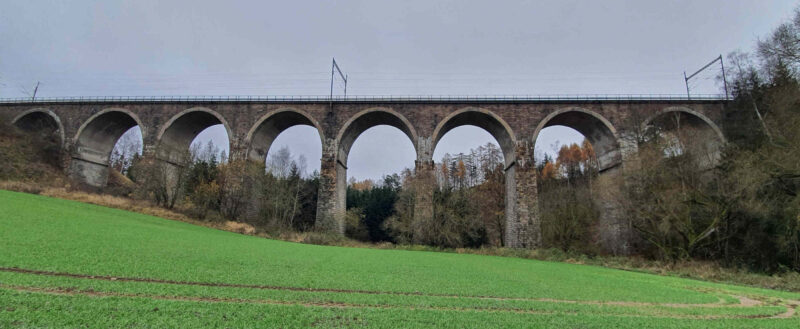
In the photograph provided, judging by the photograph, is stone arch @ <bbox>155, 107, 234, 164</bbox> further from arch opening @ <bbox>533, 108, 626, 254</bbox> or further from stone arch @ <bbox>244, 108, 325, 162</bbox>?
arch opening @ <bbox>533, 108, 626, 254</bbox>

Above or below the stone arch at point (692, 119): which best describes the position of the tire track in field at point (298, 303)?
below

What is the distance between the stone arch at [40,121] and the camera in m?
22.6

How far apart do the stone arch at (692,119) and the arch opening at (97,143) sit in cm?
3078

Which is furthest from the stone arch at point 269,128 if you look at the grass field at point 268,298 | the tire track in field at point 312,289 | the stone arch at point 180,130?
the tire track in field at point 312,289

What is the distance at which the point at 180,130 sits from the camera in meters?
22.6

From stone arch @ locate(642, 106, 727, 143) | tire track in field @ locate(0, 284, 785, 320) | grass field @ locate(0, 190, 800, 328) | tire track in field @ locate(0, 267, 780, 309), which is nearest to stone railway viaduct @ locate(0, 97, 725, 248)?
stone arch @ locate(642, 106, 727, 143)

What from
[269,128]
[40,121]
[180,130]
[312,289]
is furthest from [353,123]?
[40,121]

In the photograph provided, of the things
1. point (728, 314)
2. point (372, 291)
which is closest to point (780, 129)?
point (728, 314)

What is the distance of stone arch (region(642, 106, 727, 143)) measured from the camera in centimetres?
1897

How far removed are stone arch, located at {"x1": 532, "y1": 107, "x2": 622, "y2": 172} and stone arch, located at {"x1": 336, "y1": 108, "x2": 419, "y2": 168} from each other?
7.52 metres

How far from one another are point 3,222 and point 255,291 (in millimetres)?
5516

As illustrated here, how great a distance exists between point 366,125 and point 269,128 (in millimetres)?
6305

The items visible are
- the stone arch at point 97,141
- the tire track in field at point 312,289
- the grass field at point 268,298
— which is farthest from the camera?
the stone arch at point 97,141

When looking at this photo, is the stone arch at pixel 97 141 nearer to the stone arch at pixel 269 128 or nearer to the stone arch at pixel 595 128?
the stone arch at pixel 269 128
